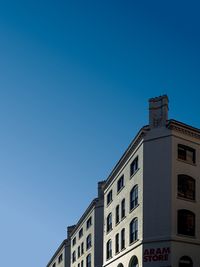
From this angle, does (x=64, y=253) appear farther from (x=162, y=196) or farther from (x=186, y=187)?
(x=162, y=196)

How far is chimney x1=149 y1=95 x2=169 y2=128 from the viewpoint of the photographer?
54338 millimetres

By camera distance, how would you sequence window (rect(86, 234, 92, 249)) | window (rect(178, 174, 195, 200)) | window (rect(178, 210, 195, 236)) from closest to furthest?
window (rect(178, 210, 195, 236))
window (rect(178, 174, 195, 200))
window (rect(86, 234, 92, 249))

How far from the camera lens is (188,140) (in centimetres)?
5388

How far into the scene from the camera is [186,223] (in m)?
51.3

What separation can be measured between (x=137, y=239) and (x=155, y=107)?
13666 mm

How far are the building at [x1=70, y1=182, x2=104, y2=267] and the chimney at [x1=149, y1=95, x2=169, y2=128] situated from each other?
71.1ft

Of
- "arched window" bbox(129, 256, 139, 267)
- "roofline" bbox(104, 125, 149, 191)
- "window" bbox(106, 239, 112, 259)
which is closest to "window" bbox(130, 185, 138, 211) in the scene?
"roofline" bbox(104, 125, 149, 191)

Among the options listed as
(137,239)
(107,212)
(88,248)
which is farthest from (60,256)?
(137,239)

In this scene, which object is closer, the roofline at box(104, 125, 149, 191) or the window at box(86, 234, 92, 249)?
the roofline at box(104, 125, 149, 191)

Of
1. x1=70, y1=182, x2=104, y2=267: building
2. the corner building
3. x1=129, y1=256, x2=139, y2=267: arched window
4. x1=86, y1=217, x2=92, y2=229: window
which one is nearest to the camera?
the corner building

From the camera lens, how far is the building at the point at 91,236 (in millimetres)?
75875

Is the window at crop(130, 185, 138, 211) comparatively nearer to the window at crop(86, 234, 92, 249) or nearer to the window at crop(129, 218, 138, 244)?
the window at crop(129, 218, 138, 244)

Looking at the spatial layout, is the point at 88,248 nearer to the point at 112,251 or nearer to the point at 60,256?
the point at 112,251

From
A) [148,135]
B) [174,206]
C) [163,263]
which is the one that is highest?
[148,135]
